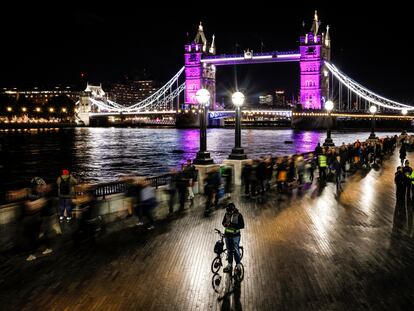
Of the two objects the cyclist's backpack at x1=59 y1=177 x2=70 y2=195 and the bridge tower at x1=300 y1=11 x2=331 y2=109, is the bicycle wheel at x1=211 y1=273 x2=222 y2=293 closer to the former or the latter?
the cyclist's backpack at x1=59 y1=177 x2=70 y2=195

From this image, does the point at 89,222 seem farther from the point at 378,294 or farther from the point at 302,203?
the point at 302,203

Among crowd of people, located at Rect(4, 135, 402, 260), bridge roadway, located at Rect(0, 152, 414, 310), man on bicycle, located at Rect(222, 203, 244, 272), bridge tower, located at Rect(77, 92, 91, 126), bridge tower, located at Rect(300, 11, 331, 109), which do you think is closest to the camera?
bridge roadway, located at Rect(0, 152, 414, 310)

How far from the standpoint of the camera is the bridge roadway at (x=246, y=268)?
7309 mm

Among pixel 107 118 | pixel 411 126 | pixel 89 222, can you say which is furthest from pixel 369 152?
pixel 107 118

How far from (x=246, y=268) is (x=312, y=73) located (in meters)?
138

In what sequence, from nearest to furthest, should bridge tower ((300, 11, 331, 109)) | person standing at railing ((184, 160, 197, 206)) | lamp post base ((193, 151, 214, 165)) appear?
person standing at railing ((184, 160, 197, 206)), lamp post base ((193, 151, 214, 165)), bridge tower ((300, 11, 331, 109))

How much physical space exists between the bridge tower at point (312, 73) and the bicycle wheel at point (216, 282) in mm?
134373

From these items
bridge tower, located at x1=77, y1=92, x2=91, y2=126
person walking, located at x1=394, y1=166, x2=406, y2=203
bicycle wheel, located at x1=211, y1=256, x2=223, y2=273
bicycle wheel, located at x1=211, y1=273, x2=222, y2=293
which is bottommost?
bicycle wheel, located at x1=211, y1=273, x2=222, y2=293

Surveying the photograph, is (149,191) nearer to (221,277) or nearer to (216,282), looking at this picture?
(221,277)

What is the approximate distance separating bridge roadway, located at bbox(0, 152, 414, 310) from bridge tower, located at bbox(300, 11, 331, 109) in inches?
5133

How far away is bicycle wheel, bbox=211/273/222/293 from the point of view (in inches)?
310

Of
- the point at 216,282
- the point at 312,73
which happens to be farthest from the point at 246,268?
the point at 312,73

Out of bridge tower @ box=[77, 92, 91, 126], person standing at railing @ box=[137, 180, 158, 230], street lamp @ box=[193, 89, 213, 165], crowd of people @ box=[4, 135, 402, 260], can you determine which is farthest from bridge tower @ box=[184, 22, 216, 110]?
person standing at railing @ box=[137, 180, 158, 230]

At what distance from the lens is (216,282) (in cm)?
805
